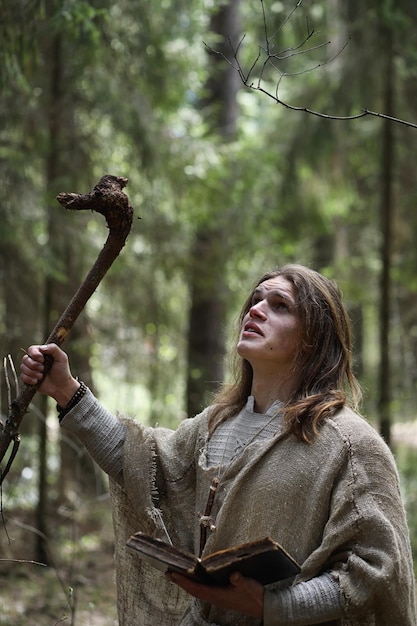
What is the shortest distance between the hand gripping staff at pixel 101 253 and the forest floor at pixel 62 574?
2237 millimetres

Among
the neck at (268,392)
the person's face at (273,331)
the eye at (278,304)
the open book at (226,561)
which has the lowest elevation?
the open book at (226,561)

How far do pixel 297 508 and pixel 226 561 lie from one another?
0.46m

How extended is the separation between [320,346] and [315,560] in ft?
2.69

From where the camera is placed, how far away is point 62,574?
7.26 meters

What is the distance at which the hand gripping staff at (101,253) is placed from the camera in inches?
114

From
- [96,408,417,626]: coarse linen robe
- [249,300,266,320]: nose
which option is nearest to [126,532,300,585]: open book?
[96,408,417,626]: coarse linen robe

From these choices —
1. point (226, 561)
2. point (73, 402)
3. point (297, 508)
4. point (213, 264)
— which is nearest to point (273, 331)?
point (297, 508)

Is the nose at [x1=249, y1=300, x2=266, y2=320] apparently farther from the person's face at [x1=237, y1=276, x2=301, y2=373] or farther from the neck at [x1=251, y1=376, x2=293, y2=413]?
the neck at [x1=251, y1=376, x2=293, y2=413]

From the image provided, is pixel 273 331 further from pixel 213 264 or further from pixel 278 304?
pixel 213 264

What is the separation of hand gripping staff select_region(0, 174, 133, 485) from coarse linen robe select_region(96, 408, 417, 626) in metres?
0.47

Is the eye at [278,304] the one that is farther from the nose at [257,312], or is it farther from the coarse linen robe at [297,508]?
the coarse linen robe at [297,508]

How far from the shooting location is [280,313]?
3139 mm

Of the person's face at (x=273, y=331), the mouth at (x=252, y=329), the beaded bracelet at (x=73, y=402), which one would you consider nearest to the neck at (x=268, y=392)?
the person's face at (x=273, y=331)

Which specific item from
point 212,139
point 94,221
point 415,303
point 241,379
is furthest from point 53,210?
point 415,303
